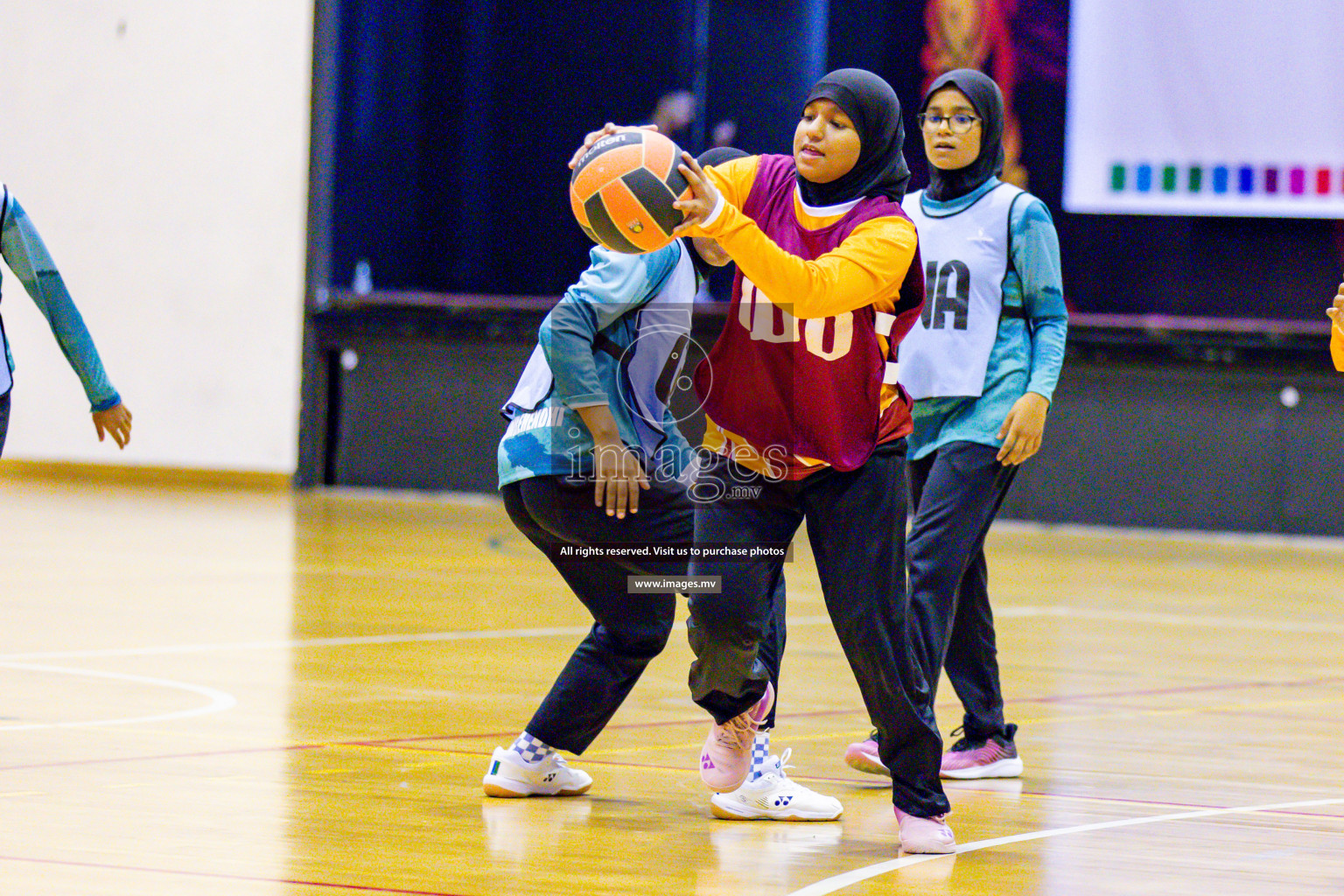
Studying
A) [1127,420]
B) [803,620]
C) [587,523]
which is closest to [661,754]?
[587,523]

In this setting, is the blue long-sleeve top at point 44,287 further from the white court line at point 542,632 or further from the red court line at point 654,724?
Result: the white court line at point 542,632

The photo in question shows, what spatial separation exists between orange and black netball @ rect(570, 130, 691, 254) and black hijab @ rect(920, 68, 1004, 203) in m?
1.61

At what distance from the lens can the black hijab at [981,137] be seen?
5.33 meters

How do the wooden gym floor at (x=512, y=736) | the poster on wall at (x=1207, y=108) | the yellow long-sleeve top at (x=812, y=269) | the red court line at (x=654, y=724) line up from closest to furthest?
the yellow long-sleeve top at (x=812, y=269) < the wooden gym floor at (x=512, y=736) < the red court line at (x=654, y=724) < the poster on wall at (x=1207, y=108)

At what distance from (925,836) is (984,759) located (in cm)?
113

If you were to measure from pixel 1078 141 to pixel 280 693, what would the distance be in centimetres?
933

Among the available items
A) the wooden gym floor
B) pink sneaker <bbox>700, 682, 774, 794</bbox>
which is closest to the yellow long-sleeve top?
pink sneaker <bbox>700, 682, 774, 794</bbox>

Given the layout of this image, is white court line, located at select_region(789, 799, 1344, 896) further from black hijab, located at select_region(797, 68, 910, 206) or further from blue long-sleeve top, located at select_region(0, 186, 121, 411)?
blue long-sleeve top, located at select_region(0, 186, 121, 411)

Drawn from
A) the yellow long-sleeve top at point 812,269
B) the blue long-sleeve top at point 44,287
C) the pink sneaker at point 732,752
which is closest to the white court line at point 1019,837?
the pink sneaker at point 732,752

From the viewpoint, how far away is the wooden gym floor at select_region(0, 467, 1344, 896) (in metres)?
3.90

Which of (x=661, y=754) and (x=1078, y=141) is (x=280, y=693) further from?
(x=1078, y=141)

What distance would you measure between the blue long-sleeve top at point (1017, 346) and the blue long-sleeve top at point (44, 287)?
228cm

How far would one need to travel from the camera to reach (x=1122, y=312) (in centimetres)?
1384

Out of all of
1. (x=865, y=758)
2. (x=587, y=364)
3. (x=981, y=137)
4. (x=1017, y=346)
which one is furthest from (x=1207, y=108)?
(x=587, y=364)
